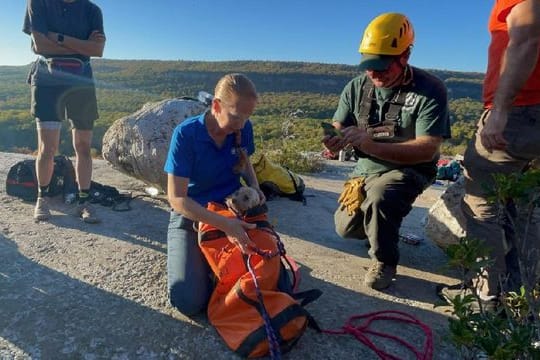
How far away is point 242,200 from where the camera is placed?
106 inches

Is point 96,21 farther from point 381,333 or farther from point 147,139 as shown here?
point 381,333

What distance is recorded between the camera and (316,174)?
26.3 feet

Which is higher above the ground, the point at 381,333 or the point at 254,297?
the point at 254,297

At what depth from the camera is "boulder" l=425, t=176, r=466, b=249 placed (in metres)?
3.53

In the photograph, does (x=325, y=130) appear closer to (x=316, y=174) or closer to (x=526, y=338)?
(x=526, y=338)

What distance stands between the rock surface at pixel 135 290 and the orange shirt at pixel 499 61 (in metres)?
1.06

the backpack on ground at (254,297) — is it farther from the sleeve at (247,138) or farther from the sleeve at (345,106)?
the sleeve at (345,106)

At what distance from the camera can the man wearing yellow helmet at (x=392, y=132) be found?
2928mm

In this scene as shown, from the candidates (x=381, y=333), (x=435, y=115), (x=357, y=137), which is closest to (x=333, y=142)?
(x=357, y=137)

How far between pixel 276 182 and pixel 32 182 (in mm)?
2601

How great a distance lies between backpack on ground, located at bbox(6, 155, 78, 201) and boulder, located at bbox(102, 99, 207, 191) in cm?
57

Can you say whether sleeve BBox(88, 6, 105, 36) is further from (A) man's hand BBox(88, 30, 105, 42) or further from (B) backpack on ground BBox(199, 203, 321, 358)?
(B) backpack on ground BBox(199, 203, 321, 358)

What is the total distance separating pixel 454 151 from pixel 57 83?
13.5m

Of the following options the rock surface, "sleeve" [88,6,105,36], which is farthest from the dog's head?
"sleeve" [88,6,105,36]
